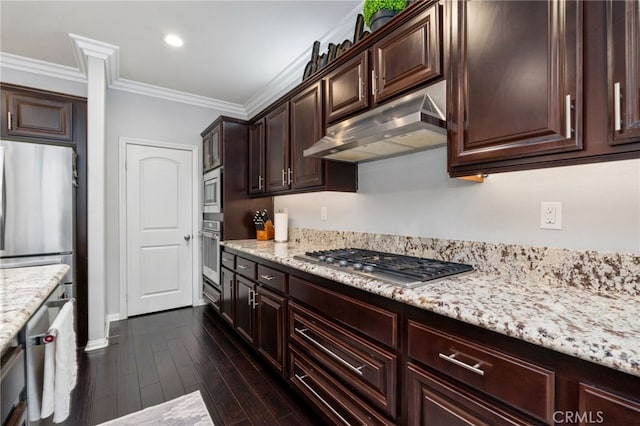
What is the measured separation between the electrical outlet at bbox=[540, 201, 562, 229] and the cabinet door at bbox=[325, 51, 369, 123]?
43.1 inches

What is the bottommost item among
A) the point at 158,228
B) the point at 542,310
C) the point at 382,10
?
the point at 542,310

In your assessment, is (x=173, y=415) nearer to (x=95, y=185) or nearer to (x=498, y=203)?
(x=95, y=185)

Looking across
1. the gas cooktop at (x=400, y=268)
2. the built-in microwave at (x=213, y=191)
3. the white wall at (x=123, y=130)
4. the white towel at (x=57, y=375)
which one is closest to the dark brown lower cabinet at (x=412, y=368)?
the gas cooktop at (x=400, y=268)

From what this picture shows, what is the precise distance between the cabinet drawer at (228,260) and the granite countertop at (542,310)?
170 cm

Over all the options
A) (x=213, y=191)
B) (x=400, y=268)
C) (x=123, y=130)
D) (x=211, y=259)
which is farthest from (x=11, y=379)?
(x=123, y=130)

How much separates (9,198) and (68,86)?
5.39 feet

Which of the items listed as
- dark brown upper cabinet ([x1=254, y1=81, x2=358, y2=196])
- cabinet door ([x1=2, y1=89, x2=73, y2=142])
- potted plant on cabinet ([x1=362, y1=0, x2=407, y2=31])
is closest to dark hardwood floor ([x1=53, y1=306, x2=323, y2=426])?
dark brown upper cabinet ([x1=254, y1=81, x2=358, y2=196])

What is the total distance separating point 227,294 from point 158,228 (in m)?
1.44

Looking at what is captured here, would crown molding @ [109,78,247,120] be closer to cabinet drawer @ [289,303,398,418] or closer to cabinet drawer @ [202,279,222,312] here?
cabinet drawer @ [202,279,222,312]

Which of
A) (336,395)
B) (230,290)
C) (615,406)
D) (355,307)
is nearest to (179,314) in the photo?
(230,290)

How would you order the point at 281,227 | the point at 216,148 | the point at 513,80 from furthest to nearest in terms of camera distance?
the point at 216,148
the point at 281,227
the point at 513,80

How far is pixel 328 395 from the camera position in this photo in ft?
5.38

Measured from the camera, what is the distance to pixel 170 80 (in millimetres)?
3490

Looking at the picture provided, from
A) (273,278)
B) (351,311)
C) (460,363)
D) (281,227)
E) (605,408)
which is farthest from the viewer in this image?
(281,227)
